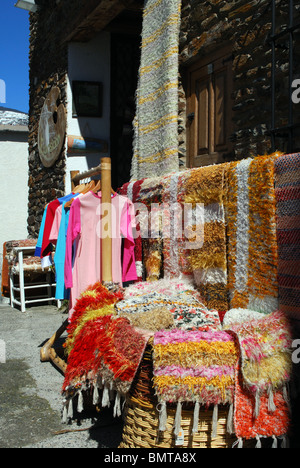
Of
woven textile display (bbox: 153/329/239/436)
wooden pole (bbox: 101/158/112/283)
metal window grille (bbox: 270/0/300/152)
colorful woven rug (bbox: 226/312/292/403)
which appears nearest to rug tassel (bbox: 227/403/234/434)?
woven textile display (bbox: 153/329/239/436)

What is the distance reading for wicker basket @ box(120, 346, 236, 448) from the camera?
190 cm

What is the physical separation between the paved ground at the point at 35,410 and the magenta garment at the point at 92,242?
0.62m

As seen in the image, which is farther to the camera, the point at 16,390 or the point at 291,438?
the point at 16,390

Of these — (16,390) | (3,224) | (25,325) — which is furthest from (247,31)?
(3,224)

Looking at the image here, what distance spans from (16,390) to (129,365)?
1.50 m

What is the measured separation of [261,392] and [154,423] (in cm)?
49

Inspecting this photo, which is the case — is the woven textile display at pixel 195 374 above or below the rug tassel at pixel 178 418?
above

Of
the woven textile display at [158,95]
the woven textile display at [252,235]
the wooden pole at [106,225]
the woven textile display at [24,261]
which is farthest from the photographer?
the woven textile display at [24,261]

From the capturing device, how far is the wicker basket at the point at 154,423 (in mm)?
1896

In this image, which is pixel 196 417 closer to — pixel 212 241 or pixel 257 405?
pixel 257 405

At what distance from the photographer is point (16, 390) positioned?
3102 mm
